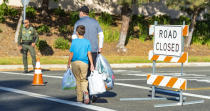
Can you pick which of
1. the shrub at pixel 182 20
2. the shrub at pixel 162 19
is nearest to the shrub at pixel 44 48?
the shrub at pixel 162 19

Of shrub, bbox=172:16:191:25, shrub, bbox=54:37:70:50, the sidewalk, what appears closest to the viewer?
the sidewalk

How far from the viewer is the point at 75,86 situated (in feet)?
34.8

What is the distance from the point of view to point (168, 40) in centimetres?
1105

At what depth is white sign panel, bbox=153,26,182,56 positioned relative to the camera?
1085cm

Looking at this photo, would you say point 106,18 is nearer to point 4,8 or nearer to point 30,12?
point 30,12

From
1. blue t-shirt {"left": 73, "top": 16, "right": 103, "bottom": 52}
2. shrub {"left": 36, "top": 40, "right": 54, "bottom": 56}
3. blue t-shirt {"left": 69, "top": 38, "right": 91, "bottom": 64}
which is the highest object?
blue t-shirt {"left": 73, "top": 16, "right": 103, "bottom": 52}

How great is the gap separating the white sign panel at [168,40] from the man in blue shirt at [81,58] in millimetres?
1836

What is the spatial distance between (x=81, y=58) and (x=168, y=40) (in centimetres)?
214

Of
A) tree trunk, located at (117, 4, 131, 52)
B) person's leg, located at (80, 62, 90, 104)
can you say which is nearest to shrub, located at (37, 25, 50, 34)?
tree trunk, located at (117, 4, 131, 52)

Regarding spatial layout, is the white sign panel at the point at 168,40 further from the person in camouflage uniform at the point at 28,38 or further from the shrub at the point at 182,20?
the shrub at the point at 182,20

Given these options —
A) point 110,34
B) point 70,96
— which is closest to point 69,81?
point 70,96

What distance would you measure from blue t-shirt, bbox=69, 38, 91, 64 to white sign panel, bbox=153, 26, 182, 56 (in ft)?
6.06

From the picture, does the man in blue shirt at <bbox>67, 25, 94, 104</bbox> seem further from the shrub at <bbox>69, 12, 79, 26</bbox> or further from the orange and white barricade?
the shrub at <bbox>69, 12, 79, 26</bbox>

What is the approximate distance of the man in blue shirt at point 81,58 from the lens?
406 inches
